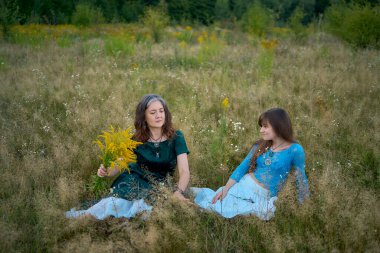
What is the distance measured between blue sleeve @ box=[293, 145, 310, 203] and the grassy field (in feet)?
0.22

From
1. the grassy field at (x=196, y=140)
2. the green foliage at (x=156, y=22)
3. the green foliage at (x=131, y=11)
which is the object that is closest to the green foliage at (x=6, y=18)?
the grassy field at (x=196, y=140)

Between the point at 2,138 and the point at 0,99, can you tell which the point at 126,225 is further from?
the point at 0,99

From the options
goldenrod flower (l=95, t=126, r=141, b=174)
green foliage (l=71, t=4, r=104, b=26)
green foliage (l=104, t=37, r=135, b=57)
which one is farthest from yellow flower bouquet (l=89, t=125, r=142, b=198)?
green foliage (l=71, t=4, r=104, b=26)

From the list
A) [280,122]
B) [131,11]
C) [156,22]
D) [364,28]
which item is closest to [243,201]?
[280,122]

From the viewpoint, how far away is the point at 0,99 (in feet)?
18.2

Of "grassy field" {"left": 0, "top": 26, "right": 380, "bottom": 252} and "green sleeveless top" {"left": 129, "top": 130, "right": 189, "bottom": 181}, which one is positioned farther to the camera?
"green sleeveless top" {"left": 129, "top": 130, "right": 189, "bottom": 181}

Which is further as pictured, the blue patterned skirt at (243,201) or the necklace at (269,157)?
the necklace at (269,157)

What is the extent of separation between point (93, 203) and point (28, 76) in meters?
4.77

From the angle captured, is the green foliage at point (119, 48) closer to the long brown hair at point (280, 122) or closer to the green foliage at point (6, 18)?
the green foliage at point (6, 18)

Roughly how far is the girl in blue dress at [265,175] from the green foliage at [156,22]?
1028cm

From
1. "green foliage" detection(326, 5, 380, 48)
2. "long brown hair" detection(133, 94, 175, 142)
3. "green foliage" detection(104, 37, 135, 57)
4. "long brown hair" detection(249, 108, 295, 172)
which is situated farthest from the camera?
"green foliage" detection(326, 5, 380, 48)

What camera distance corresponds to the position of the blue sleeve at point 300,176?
2.60 m

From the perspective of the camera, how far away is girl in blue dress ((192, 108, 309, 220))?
269 cm

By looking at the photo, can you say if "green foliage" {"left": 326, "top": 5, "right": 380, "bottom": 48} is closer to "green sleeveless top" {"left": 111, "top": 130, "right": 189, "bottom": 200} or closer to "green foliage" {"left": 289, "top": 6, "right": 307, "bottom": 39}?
"green foliage" {"left": 289, "top": 6, "right": 307, "bottom": 39}
